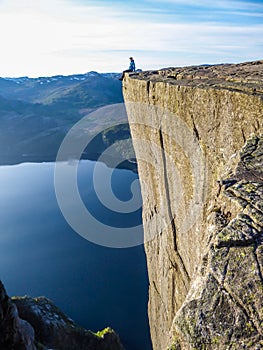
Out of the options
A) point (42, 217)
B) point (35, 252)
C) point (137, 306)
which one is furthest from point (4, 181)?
point (137, 306)

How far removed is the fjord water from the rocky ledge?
17398 mm

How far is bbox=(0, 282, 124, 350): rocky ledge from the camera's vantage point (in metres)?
7.05

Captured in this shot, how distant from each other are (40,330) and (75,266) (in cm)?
2884

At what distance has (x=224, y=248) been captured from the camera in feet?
9.43

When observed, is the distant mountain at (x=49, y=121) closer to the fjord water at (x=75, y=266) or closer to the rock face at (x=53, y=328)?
the fjord water at (x=75, y=266)

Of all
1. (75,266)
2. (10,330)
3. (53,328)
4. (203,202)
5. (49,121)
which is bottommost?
(75,266)

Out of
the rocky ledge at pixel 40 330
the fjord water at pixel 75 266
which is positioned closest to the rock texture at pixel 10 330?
the rocky ledge at pixel 40 330

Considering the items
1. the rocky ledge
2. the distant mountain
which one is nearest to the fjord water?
the rocky ledge

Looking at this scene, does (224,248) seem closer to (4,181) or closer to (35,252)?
(35,252)

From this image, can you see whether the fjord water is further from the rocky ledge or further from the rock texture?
the rock texture

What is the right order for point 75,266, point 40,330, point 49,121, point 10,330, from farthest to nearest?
point 49,121 → point 75,266 → point 40,330 → point 10,330

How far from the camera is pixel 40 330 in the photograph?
982 cm

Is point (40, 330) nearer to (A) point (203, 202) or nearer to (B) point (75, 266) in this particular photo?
(A) point (203, 202)

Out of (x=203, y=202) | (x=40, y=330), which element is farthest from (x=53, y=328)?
(x=203, y=202)
